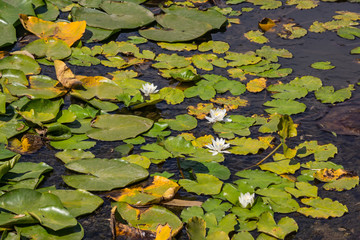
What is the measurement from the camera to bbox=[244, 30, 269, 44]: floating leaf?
5086 mm

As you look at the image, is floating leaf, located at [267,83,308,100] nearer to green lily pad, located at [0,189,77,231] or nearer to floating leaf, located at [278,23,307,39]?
floating leaf, located at [278,23,307,39]

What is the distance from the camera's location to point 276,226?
106 inches

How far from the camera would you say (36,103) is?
3568 millimetres

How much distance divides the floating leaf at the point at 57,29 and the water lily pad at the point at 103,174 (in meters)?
1.96

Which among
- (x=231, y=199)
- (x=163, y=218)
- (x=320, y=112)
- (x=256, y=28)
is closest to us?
(x=163, y=218)

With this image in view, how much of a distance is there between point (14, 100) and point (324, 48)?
3.15m

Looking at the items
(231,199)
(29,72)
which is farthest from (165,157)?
(29,72)

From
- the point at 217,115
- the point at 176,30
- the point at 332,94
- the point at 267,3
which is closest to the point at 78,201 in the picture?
the point at 217,115

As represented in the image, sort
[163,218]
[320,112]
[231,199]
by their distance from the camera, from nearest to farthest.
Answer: [163,218], [231,199], [320,112]

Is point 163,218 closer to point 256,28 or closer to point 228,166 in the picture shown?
point 228,166

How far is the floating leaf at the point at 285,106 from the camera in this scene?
385cm

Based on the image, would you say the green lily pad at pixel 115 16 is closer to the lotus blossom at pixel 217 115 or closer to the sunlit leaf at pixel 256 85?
the sunlit leaf at pixel 256 85

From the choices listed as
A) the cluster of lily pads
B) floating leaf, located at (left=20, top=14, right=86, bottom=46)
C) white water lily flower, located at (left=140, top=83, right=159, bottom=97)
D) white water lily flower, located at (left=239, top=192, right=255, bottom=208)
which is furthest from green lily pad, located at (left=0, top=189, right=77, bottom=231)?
floating leaf, located at (left=20, top=14, right=86, bottom=46)

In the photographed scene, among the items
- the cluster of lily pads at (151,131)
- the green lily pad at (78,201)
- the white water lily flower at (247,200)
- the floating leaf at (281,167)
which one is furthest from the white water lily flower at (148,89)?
the white water lily flower at (247,200)
